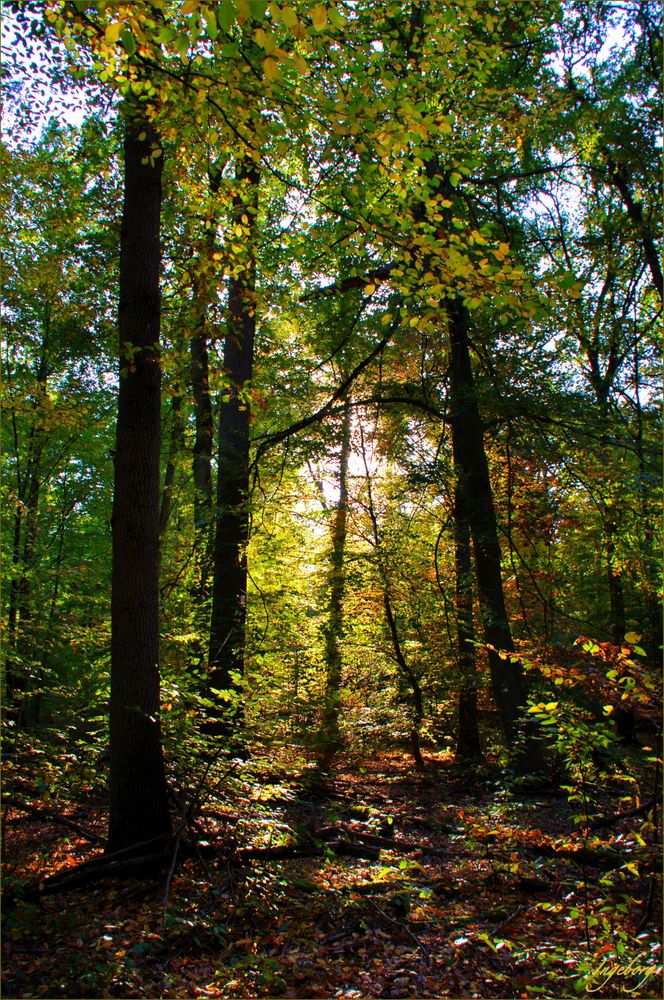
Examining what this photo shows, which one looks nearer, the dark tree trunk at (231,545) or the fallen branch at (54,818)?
the fallen branch at (54,818)

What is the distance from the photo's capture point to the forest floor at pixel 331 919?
3.08 metres

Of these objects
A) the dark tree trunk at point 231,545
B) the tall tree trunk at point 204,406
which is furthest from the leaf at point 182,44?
the dark tree trunk at point 231,545

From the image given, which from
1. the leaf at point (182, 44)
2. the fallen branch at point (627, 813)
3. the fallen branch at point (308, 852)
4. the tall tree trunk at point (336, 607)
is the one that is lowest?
the fallen branch at point (308, 852)

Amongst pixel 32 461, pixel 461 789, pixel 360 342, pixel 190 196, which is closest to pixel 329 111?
pixel 190 196

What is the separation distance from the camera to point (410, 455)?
9.49 meters

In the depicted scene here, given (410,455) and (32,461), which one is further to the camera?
(32,461)

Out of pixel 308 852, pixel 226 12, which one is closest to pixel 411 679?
pixel 308 852

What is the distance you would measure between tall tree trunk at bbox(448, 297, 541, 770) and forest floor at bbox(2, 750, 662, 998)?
7.60 feet

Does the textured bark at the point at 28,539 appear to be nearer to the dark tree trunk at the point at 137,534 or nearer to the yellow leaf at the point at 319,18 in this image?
the dark tree trunk at the point at 137,534

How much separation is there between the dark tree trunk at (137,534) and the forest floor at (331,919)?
478 mm

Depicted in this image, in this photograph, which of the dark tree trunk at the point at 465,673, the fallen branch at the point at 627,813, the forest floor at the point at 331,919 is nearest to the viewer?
the forest floor at the point at 331,919

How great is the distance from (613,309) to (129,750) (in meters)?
9.92

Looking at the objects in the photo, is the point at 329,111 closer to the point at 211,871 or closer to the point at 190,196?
the point at 190,196

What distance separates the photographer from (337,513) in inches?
487
